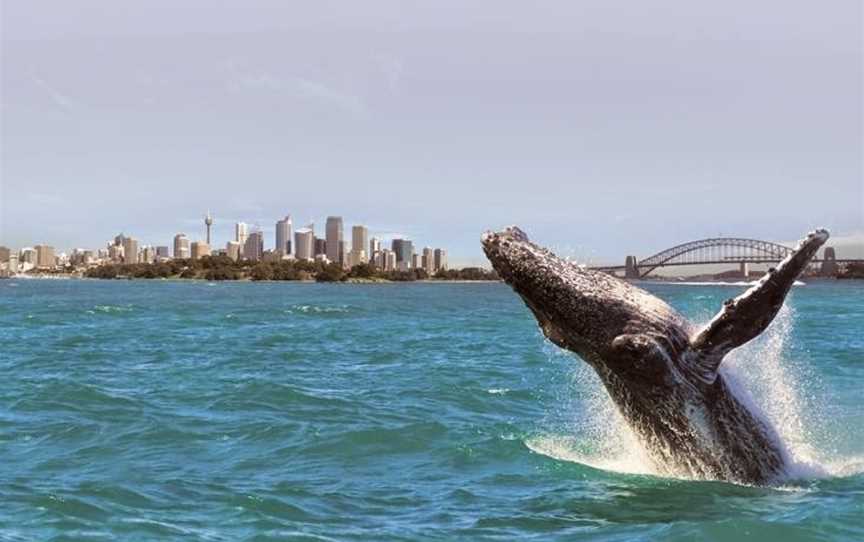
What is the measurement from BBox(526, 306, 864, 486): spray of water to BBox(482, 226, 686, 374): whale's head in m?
1.09

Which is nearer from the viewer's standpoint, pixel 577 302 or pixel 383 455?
pixel 577 302

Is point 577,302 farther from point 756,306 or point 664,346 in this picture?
point 756,306

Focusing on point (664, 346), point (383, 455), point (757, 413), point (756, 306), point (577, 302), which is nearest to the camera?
point (756, 306)

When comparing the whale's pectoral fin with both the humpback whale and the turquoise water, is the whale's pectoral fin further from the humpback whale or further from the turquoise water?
the turquoise water

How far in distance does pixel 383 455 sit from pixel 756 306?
5.07m

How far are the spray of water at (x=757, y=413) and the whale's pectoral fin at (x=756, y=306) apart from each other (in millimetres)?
781

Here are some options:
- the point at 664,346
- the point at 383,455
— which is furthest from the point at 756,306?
the point at 383,455

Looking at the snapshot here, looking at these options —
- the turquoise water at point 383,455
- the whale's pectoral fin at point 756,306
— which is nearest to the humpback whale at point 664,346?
the whale's pectoral fin at point 756,306

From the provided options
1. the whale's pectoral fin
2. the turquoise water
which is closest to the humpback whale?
the whale's pectoral fin

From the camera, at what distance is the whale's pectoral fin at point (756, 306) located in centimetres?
852

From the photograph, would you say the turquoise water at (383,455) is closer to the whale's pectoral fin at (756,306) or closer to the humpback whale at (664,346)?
the humpback whale at (664,346)

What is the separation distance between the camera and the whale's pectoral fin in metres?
8.52

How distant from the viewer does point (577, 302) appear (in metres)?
9.11

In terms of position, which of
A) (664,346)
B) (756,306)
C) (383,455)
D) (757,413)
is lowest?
(383,455)
